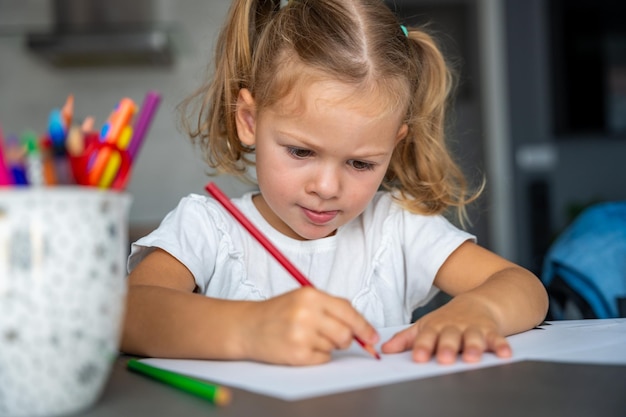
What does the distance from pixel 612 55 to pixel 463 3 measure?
1.34m

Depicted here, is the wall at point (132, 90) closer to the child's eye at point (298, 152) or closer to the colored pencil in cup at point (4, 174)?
the child's eye at point (298, 152)

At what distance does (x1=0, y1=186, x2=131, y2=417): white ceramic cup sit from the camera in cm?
48

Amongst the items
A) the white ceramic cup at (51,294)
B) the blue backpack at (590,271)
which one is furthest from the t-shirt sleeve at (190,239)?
the blue backpack at (590,271)

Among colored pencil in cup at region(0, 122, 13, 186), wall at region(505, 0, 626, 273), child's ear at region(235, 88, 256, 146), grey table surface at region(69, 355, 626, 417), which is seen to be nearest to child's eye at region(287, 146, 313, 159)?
child's ear at region(235, 88, 256, 146)

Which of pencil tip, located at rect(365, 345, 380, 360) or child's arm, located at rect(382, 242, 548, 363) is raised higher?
pencil tip, located at rect(365, 345, 380, 360)

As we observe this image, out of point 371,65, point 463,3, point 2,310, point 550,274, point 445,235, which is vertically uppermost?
point 463,3

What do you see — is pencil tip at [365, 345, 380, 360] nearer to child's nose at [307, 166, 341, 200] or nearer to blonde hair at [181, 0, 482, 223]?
child's nose at [307, 166, 341, 200]

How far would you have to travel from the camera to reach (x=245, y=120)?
1.23 m

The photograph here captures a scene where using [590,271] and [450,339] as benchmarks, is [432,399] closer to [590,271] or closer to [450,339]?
[450,339]

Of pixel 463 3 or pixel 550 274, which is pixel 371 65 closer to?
pixel 550 274

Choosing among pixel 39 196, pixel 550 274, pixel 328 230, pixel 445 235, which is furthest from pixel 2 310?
pixel 550 274

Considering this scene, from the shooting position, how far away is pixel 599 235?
1.75 m

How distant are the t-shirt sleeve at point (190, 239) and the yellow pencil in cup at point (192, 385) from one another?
1.46 feet

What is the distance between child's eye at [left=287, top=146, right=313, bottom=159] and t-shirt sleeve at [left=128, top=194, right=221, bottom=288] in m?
0.21
